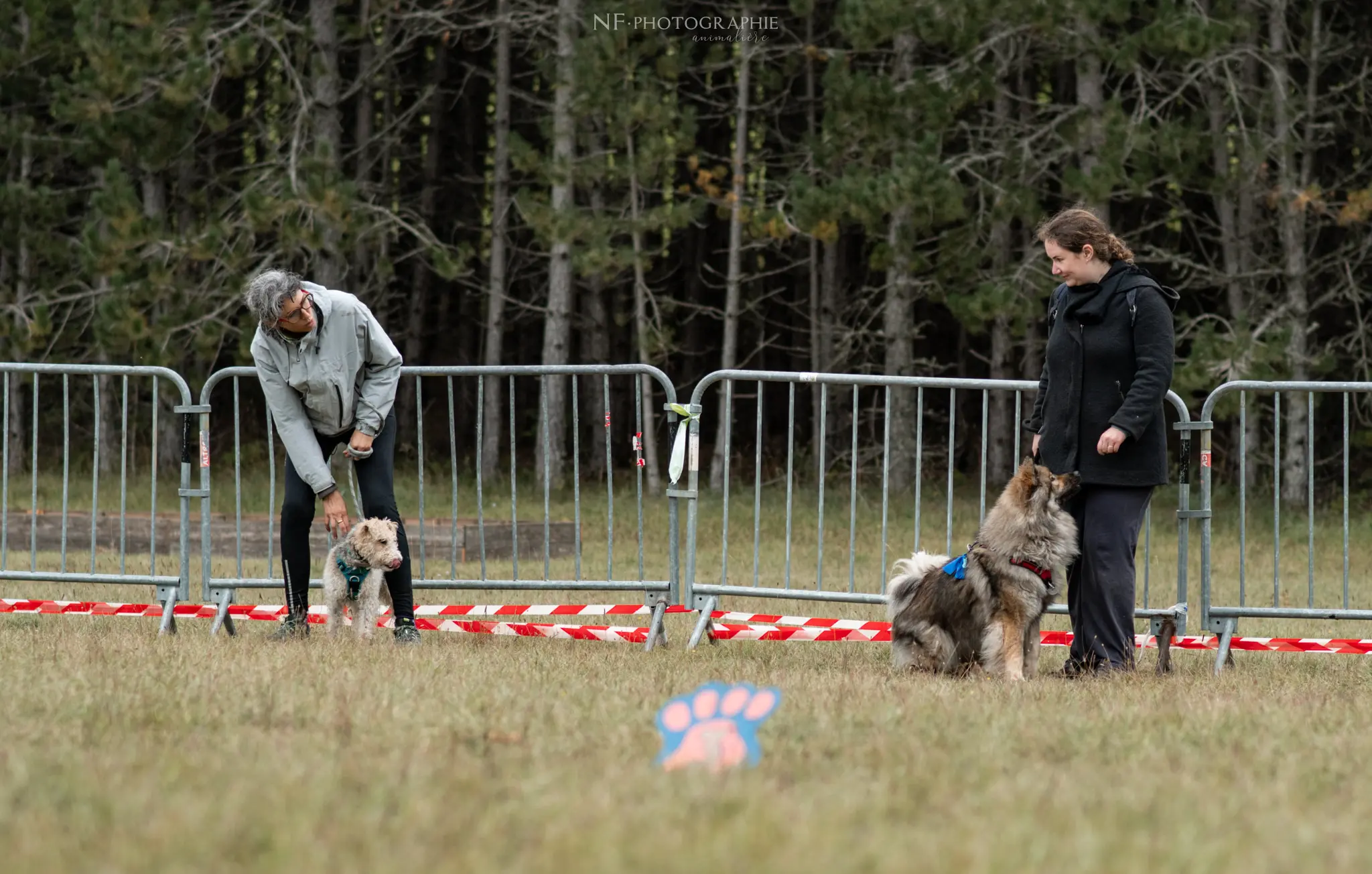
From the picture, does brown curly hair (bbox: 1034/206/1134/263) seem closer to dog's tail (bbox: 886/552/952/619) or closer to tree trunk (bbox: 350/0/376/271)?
dog's tail (bbox: 886/552/952/619)

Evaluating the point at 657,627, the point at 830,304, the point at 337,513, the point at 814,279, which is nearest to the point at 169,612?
the point at 337,513

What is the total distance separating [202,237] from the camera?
65.1ft

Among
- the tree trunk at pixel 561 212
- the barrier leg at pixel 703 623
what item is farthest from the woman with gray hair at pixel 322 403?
the tree trunk at pixel 561 212

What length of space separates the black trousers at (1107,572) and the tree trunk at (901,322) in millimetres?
11869

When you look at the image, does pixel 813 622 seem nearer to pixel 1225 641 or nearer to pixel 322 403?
pixel 1225 641

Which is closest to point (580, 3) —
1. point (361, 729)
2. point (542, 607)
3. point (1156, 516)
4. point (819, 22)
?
point (819, 22)

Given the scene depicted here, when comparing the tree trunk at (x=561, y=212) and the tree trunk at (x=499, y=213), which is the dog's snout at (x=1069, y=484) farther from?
the tree trunk at (x=499, y=213)

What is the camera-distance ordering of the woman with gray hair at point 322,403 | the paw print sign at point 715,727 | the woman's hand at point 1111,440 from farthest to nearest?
the woman with gray hair at point 322,403 < the woman's hand at point 1111,440 < the paw print sign at point 715,727

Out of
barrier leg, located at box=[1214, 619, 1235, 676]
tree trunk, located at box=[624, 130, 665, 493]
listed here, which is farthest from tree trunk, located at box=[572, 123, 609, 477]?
barrier leg, located at box=[1214, 619, 1235, 676]

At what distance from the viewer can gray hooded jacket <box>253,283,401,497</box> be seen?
7691 millimetres

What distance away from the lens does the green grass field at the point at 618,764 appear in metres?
3.71

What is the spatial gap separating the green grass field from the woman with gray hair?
1.51ft

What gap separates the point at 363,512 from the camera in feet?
26.4

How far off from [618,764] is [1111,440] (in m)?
3.06
